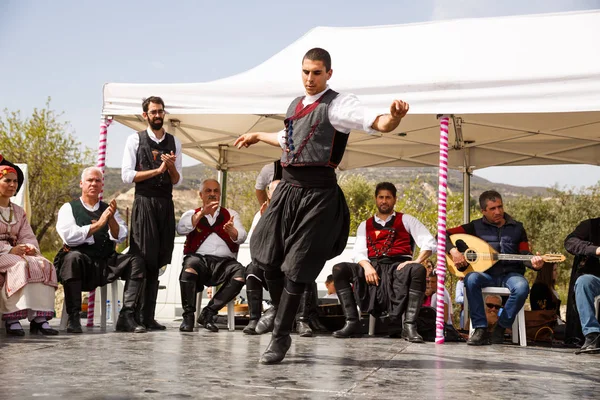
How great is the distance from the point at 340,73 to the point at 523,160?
3.95 metres

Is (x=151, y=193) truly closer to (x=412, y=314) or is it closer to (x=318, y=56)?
(x=412, y=314)

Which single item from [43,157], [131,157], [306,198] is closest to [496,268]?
[306,198]

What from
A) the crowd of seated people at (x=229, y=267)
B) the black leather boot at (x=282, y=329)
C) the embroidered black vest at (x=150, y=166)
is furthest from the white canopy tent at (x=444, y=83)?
the black leather boot at (x=282, y=329)

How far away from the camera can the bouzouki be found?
6039 mm

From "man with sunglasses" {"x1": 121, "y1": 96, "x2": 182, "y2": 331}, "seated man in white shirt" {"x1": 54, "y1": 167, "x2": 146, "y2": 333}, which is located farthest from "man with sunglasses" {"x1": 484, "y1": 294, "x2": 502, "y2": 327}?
"seated man in white shirt" {"x1": 54, "y1": 167, "x2": 146, "y2": 333}

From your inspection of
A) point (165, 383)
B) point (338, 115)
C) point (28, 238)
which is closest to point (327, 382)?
point (165, 383)

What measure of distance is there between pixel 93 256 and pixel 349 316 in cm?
225

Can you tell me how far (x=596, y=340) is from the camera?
5.18m

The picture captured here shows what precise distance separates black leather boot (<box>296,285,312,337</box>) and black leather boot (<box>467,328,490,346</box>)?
4.33 ft

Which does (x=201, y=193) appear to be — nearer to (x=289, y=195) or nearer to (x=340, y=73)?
(x=340, y=73)

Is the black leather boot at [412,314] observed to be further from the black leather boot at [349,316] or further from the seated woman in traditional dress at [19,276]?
the seated woman in traditional dress at [19,276]

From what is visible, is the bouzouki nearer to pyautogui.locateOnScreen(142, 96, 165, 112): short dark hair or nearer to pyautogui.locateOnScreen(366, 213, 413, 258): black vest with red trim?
pyautogui.locateOnScreen(366, 213, 413, 258): black vest with red trim

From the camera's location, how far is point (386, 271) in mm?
6227

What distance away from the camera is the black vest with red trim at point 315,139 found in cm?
395
